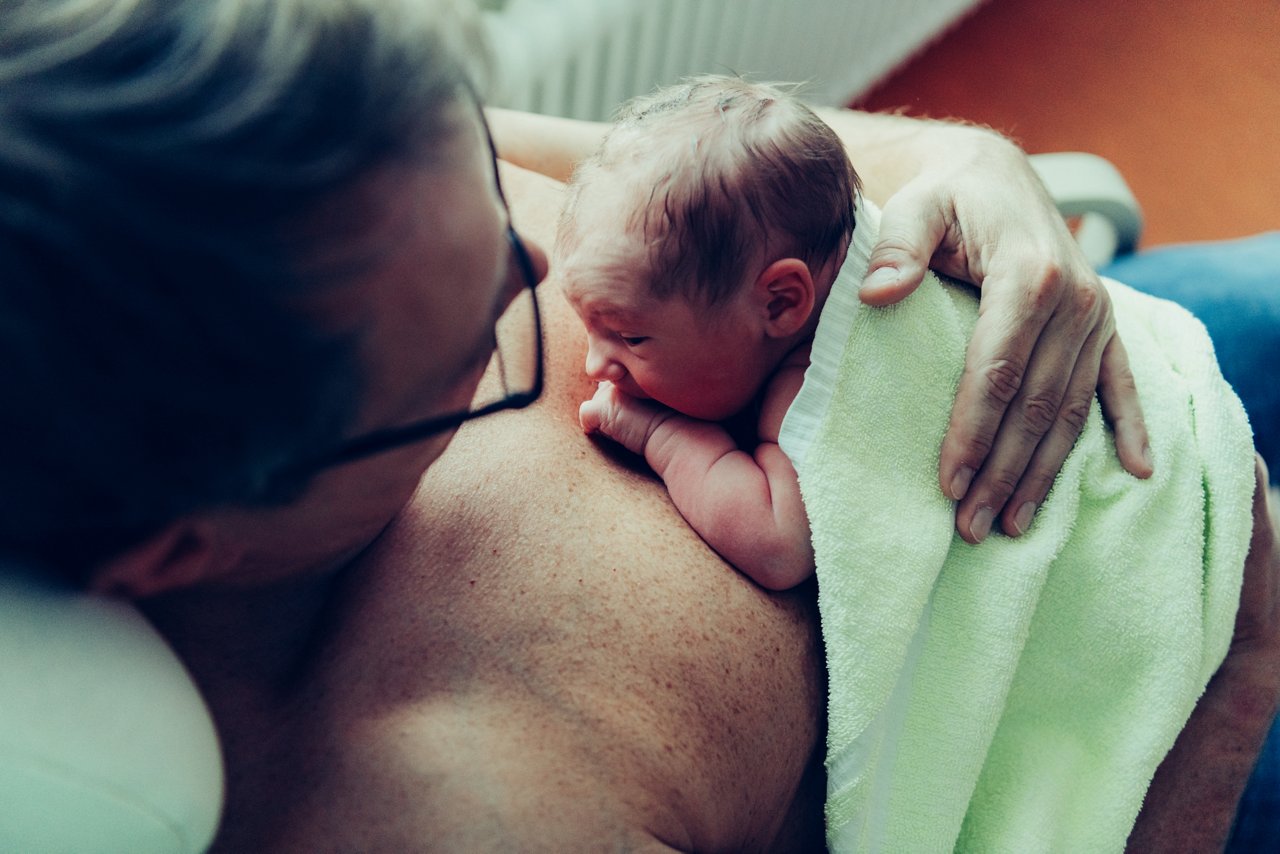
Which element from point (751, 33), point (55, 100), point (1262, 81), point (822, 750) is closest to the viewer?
point (55, 100)

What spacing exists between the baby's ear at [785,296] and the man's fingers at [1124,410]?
34cm

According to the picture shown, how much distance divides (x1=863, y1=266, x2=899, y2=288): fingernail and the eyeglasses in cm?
32

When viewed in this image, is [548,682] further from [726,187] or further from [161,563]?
[726,187]

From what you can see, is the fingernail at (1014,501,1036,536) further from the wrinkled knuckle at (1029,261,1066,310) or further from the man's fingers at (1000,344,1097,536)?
the wrinkled knuckle at (1029,261,1066,310)

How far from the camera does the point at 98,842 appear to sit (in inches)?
24.3

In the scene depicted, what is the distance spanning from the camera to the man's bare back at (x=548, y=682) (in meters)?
0.75

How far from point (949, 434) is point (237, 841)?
69cm

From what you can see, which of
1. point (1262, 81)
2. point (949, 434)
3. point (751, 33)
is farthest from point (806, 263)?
point (1262, 81)

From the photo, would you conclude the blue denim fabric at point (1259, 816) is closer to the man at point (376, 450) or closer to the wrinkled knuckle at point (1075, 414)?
the man at point (376, 450)

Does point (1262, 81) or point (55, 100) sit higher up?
point (55, 100)

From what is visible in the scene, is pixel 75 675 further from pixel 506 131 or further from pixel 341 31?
pixel 506 131

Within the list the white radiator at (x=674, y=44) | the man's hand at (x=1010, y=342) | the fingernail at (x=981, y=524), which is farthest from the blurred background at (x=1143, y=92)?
the fingernail at (x=981, y=524)

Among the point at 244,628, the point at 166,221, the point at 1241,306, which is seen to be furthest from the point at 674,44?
the point at 166,221

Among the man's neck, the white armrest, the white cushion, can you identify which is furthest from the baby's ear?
the white armrest
